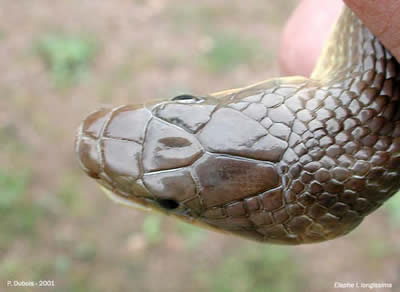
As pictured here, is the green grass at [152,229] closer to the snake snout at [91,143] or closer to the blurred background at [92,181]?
the blurred background at [92,181]

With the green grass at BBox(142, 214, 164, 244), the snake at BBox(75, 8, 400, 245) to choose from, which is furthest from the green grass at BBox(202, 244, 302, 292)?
the snake at BBox(75, 8, 400, 245)

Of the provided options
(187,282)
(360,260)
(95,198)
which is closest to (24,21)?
(95,198)

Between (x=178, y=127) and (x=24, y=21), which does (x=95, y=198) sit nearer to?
(x=24, y=21)

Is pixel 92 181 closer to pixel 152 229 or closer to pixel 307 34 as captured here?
pixel 152 229

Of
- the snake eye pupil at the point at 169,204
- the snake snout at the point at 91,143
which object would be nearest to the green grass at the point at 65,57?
the snake snout at the point at 91,143

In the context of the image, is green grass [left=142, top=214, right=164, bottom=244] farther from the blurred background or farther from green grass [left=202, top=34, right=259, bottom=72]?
green grass [left=202, top=34, right=259, bottom=72]

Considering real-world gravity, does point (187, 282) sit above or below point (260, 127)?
below

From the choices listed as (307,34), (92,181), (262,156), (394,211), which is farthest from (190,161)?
(394,211)
